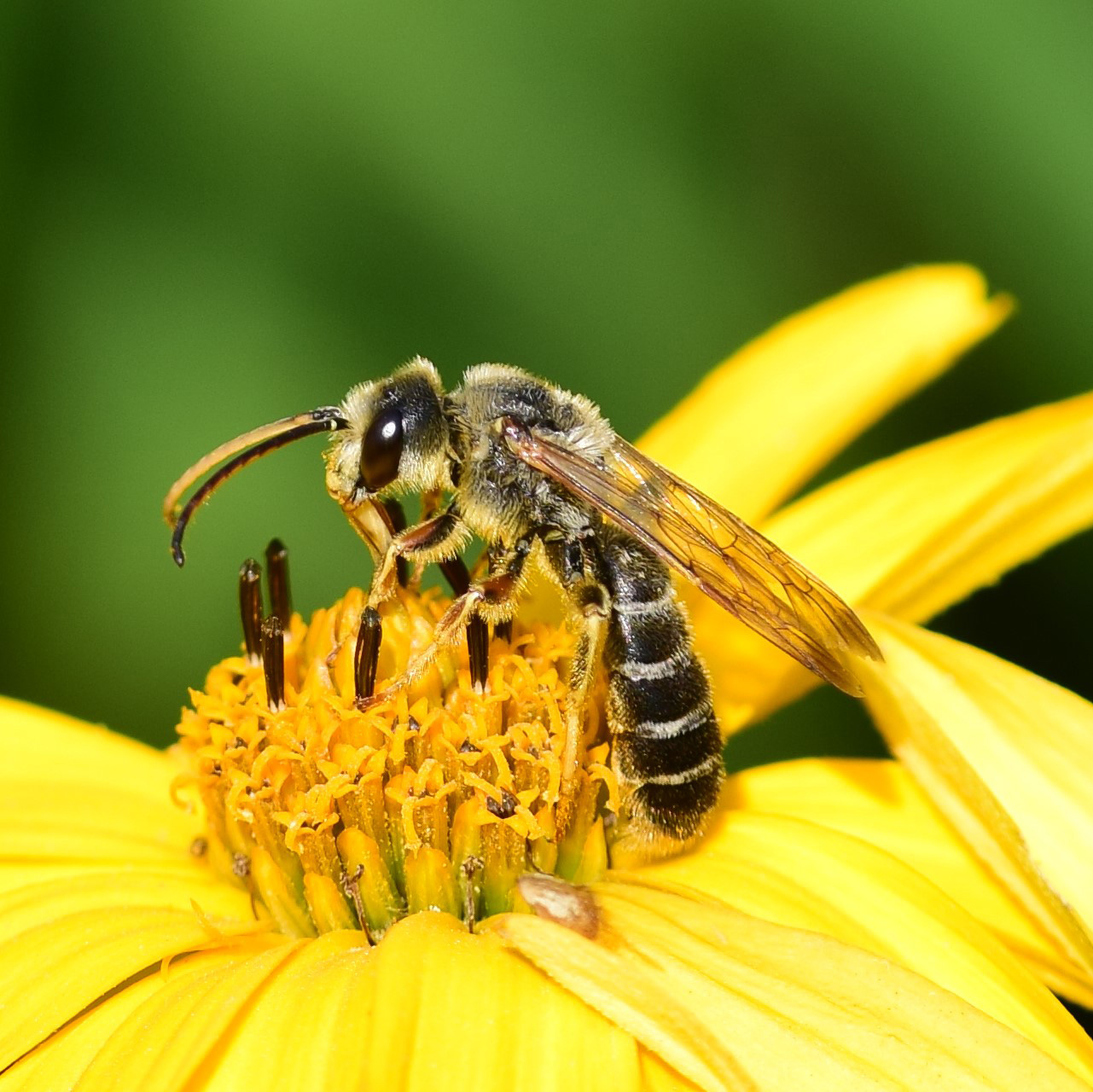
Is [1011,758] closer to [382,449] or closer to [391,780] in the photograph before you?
[391,780]

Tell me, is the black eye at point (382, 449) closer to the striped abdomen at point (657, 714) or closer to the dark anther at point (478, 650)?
the dark anther at point (478, 650)

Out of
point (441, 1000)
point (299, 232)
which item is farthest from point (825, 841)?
point (299, 232)

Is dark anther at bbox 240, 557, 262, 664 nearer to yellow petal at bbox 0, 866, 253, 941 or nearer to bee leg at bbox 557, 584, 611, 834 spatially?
yellow petal at bbox 0, 866, 253, 941

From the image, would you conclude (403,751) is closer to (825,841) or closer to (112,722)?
(825,841)

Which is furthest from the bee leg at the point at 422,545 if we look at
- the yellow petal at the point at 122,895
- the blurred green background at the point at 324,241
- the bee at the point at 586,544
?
the blurred green background at the point at 324,241

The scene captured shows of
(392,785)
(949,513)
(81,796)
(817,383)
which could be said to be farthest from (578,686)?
(817,383)

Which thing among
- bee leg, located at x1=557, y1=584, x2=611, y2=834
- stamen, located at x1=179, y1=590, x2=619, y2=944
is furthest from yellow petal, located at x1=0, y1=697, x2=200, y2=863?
bee leg, located at x1=557, y1=584, x2=611, y2=834
